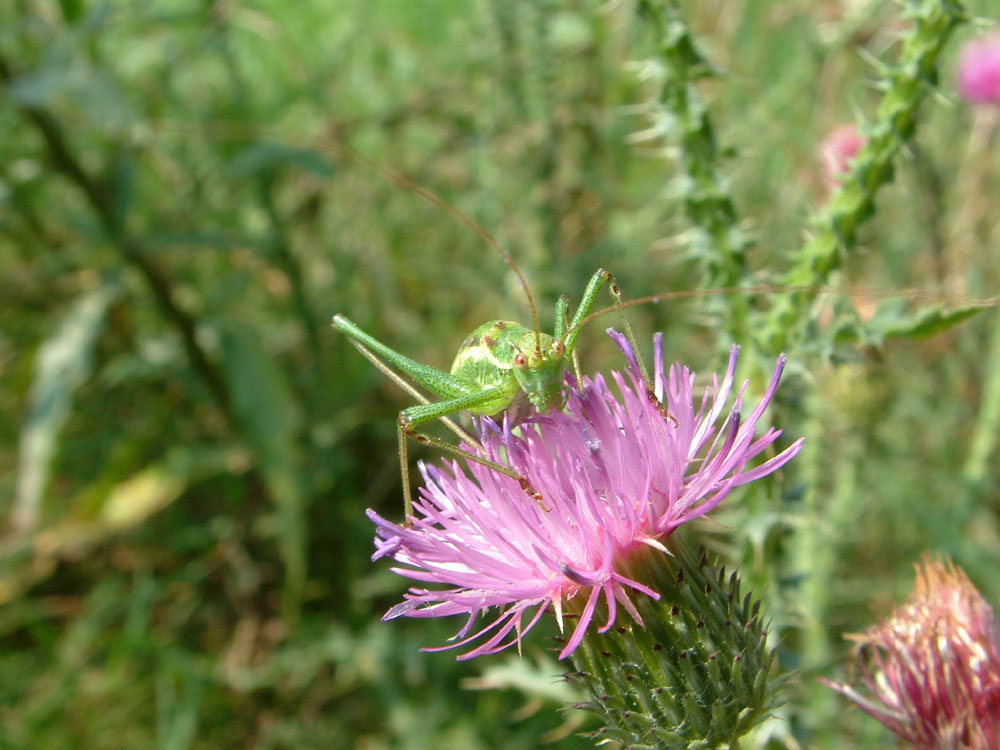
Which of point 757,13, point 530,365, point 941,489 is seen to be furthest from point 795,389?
point 757,13

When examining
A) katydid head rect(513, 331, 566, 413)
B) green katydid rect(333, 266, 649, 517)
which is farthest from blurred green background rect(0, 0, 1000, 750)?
katydid head rect(513, 331, 566, 413)

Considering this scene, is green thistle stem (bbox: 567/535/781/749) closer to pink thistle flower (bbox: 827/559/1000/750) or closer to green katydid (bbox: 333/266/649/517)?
pink thistle flower (bbox: 827/559/1000/750)

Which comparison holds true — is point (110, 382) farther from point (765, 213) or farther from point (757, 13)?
point (757, 13)

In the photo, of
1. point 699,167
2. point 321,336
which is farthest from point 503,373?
point 321,336

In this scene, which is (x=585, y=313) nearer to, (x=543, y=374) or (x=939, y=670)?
(x=543, y=374)

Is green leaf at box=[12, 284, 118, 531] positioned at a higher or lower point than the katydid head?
lower

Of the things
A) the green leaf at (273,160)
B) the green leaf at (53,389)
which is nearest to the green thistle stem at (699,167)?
the green leaf at (273,160)
